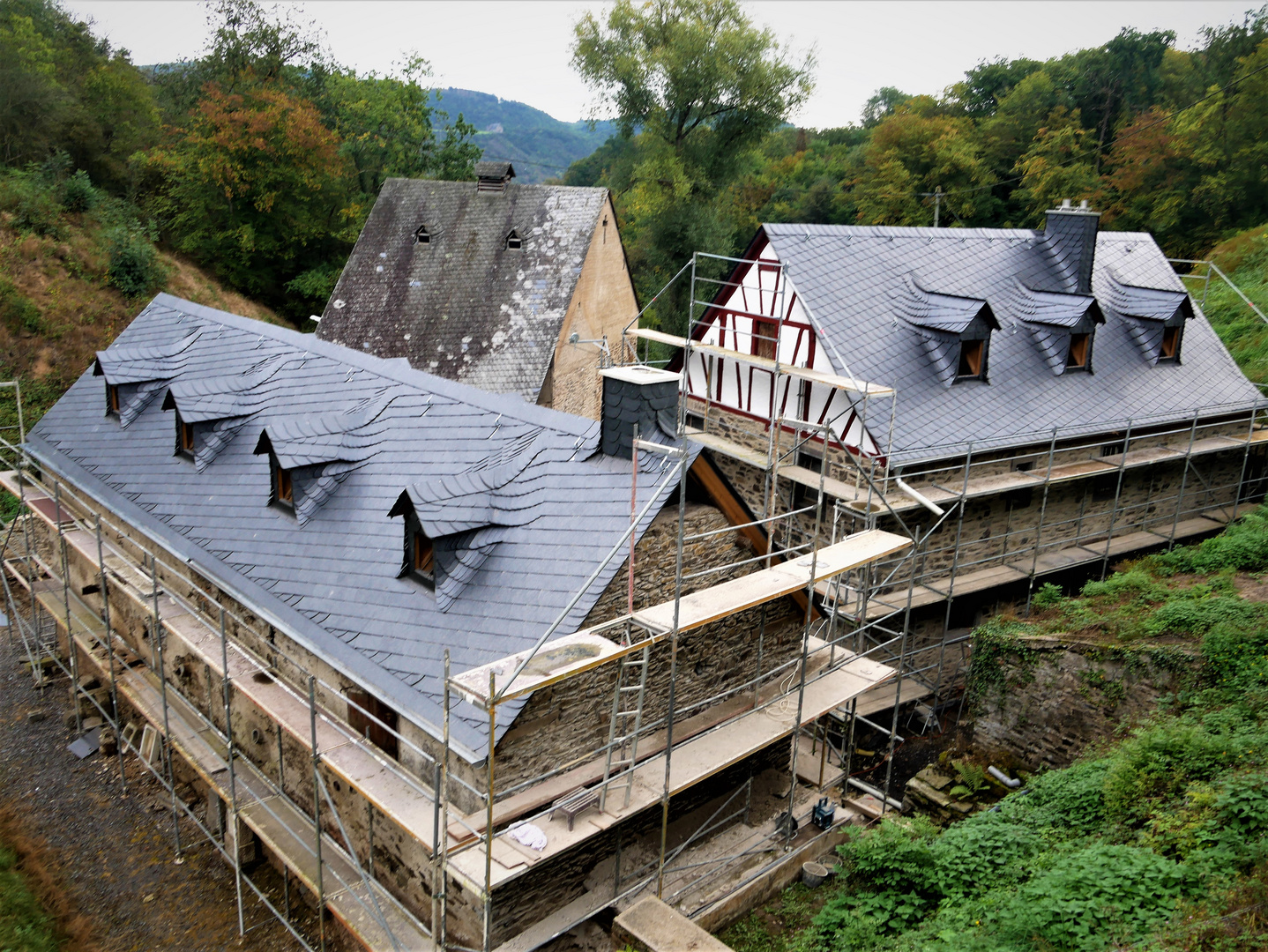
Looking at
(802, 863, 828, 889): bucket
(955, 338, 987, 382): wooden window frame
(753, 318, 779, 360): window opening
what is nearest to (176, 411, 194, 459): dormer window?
(753, 318, 779, 360): window opening

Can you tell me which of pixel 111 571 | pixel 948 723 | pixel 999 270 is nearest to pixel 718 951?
A: pixel 948 723

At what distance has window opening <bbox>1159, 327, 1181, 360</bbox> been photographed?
68.9 ft

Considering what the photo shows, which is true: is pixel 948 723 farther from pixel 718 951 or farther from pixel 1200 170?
pixel 1200 170

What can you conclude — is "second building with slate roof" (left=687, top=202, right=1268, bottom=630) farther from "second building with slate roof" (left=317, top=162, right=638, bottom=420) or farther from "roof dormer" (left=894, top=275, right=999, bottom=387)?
"second building with slate roof" (left=317, top=162, right=638, bottom=420)

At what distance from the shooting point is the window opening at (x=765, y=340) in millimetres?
18688

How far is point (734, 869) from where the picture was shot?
39.5ft

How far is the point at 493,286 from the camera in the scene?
83.4 ft

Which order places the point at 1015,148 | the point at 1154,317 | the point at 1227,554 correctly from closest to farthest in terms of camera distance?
the point at 1227,554, the point at 1154,317, the point at 1015,148

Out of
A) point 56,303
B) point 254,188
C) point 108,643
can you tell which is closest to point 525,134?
point 254,188

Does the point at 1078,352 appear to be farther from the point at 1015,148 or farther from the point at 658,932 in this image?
the point at 1015,148

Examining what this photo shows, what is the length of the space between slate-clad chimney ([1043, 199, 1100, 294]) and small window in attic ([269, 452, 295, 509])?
638 inches

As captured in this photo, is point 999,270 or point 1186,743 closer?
point 1186,743

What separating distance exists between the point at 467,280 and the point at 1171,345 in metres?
16.9

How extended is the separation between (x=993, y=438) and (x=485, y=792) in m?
11.6
